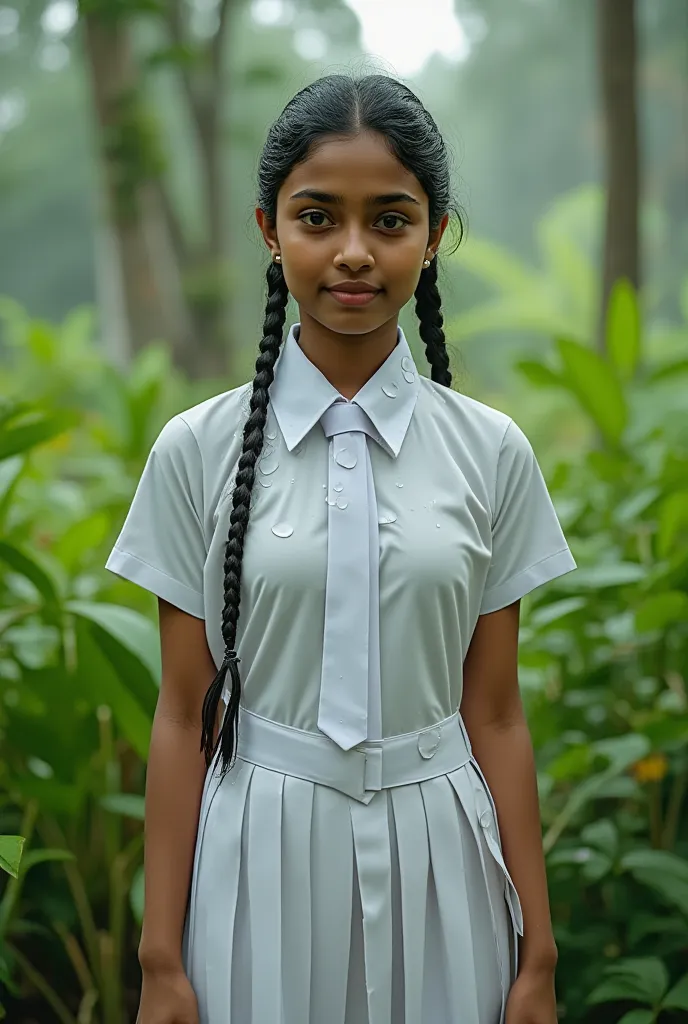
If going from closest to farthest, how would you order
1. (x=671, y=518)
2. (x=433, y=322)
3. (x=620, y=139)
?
(x=433, y=322)
(x=671, y=518)
(x=620, y=139)

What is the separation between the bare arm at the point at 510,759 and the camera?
1197 millimetres

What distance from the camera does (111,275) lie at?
4.84m

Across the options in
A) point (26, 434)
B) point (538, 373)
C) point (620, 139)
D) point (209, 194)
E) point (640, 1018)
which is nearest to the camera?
point (640, 1018)

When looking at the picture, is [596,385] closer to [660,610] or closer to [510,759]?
[660,610]

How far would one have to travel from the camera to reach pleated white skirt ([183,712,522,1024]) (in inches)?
43.8

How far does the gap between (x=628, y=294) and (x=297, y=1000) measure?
166 cm

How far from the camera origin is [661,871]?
5.34 feet

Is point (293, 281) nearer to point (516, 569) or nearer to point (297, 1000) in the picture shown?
point (516, 569)

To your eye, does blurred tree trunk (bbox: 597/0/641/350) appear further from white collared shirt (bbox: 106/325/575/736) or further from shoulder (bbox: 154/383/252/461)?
shoulder (bbox: 154/383/252/461)

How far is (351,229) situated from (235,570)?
1.13 ft

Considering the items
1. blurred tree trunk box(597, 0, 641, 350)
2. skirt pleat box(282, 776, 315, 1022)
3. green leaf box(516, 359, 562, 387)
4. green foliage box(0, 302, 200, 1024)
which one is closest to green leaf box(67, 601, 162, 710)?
green foliage box(0, 302, 200, 1024)

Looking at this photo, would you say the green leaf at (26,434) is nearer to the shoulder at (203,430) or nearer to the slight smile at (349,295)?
the shoulder at (203,430)

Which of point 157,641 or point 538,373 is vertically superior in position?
point 538,373

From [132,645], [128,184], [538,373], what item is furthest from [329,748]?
[128,184]
